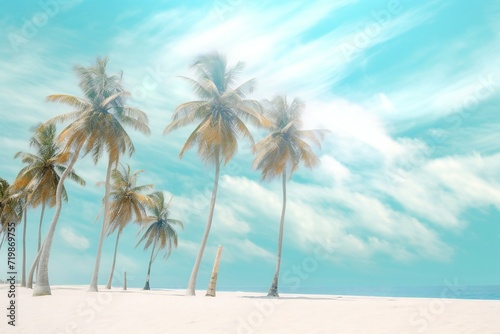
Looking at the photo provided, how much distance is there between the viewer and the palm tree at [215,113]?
1046 inches

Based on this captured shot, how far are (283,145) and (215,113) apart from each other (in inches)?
226

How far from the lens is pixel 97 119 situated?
2642 cm

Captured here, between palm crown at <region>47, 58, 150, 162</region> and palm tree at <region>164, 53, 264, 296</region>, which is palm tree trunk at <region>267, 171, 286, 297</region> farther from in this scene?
palm crown at <region>47, 58, 150, 162</region>

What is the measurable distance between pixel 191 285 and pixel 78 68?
51.1ft

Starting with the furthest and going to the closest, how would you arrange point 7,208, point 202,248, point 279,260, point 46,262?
point 7,208
point 279,260
point 202,248
point 46,262

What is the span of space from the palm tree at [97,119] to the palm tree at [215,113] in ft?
10.0

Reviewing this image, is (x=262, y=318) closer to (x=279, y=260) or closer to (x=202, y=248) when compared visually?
(x=202, y=248)

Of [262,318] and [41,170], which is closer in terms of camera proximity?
[262,318]

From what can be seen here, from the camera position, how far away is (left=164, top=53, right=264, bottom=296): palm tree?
2658 centimetres

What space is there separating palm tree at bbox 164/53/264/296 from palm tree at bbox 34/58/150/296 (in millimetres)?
3054

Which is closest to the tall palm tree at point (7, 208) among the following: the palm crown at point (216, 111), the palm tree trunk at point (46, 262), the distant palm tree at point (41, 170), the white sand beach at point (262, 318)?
the distant palm tree at point (41, 170)

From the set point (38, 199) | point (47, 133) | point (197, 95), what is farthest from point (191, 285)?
point (47, 133)

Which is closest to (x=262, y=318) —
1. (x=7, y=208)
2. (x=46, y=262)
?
(x=46, y=262)

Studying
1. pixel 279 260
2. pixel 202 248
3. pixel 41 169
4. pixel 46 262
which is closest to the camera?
pixel 46 262
